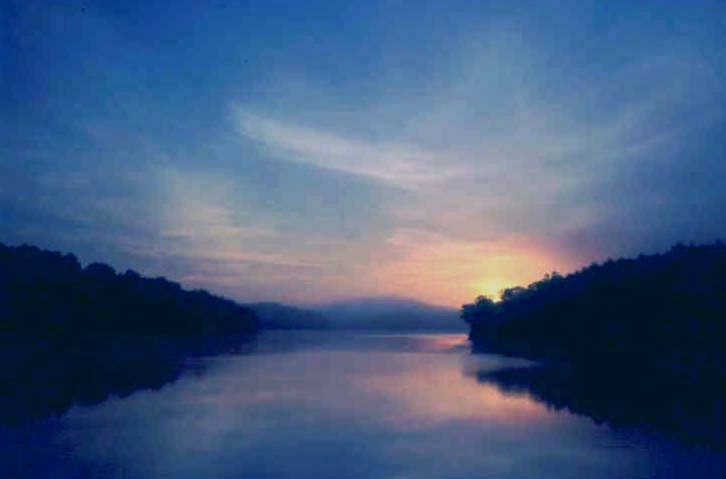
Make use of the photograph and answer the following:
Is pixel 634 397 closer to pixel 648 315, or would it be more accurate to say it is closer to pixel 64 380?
pixel 64 380

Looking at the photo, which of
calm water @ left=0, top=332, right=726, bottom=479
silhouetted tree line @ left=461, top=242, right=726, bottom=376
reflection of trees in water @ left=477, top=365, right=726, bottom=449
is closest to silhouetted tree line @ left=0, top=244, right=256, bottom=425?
calm water @ left=0, top=332, right=726, bottom=479

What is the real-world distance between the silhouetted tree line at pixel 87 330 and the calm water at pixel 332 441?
4.28 metres

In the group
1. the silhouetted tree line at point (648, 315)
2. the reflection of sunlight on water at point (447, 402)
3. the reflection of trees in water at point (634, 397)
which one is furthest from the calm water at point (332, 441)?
the silhouetted tree line at point (648, 315)

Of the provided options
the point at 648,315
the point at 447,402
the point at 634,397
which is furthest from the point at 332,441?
the point at 648,315

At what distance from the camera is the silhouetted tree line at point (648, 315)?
175 ft

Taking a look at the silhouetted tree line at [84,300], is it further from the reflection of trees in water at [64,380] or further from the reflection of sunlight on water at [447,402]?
the reflection of sunlight on water at [447,402]

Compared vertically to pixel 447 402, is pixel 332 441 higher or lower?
lower

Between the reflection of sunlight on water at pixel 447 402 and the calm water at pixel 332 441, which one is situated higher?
the reflection of sunlight on water at pixel 447 402

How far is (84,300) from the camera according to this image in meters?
105

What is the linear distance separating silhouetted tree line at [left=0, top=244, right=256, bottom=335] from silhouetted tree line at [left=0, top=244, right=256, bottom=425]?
18cm

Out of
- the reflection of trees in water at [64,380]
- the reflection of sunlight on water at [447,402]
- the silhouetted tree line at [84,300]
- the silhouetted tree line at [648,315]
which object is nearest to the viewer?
the reflection of sunlight on water at [447,402]

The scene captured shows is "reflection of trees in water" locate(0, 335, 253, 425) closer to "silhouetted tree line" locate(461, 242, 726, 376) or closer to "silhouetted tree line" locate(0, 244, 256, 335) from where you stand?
"silhouetted tree line" locate(0, 244, 256, 335)

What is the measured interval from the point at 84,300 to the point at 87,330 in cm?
518

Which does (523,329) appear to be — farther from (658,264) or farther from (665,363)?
(665,363)
